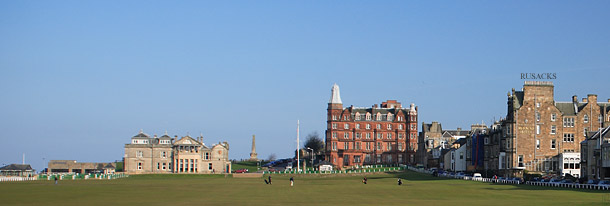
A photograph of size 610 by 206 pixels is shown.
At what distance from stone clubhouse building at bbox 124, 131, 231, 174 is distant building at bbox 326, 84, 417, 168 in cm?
2684

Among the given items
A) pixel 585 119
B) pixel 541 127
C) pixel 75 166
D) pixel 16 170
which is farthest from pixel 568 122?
pixel 16 170

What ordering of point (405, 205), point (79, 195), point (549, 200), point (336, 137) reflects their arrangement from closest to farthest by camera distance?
point (405, 205) → point (549, 200) → point (79, 195) → point (336, 137)

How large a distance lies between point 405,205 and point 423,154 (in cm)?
12802

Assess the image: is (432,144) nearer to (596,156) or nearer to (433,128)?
A: (433,128)

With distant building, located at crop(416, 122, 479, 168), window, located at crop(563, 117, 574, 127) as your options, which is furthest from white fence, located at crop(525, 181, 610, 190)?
distant building, located at crop(416, 122, 479, 168)

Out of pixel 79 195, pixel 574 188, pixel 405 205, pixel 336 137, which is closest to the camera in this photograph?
pixel 405 205

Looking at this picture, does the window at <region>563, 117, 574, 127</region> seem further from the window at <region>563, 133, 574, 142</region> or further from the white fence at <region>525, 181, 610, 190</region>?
the white fence at <region>525, 181, 610, 190</region>

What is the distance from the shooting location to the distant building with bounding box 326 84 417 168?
7343 inches

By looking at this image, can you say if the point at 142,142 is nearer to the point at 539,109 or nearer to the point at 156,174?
the point at 156,174

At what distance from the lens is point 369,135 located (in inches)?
7421

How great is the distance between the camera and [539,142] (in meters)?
124

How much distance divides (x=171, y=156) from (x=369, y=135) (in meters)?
43.9

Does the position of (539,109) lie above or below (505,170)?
above

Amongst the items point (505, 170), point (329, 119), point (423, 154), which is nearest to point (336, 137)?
point (329, 119)
